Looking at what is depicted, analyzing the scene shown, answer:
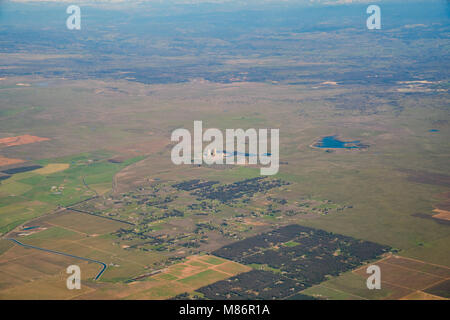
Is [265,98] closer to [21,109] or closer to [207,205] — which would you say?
[21,109]

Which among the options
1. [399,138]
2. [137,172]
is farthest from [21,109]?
[399,138]

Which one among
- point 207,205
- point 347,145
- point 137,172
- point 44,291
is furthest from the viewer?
point 347,145

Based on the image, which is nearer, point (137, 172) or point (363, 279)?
point (363, 279)

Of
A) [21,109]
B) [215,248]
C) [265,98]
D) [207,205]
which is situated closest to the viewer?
[215,248]

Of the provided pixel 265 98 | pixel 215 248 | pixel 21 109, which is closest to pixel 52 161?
pixel 215 248

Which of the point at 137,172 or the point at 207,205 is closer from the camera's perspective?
the point at 207,205

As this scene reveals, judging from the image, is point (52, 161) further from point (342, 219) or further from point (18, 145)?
point (342, 219)
